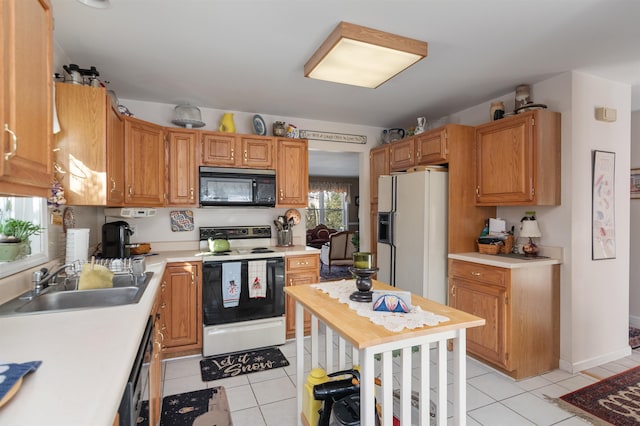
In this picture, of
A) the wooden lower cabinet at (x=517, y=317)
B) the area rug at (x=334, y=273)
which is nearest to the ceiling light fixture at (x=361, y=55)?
the wooden lower cabinet at (x=517, y=317)

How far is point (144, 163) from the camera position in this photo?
2.95 meters

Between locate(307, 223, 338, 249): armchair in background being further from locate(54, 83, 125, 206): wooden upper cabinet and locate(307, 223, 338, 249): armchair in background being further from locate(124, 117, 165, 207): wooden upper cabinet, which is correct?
locate(54, 83, 125, 206): wooden upper cabinet

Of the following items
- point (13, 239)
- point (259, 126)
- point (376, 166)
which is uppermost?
point (259, 126)

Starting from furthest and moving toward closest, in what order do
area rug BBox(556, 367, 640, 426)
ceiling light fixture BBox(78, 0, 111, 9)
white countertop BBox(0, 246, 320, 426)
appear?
area rug BBox(556, 367, 640, 426) < ceiling light fixture BBox(78, 0, 111, 9) < white countertop BBox(0, 246, 320, 426)

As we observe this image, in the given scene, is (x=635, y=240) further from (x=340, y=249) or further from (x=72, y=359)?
(x=72, y=359)

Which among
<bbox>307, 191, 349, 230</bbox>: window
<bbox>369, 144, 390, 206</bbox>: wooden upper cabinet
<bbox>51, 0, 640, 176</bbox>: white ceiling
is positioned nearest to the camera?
<bbox>51, 0, 640, 176</bbox>: white ceiling

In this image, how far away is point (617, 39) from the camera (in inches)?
86.8

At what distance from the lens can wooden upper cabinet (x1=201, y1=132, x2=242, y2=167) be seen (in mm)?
3334

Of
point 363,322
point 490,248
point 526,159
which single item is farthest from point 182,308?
point 526,159

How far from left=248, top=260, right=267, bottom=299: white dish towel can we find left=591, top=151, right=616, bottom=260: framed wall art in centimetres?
288

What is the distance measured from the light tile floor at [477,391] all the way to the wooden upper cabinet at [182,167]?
1.51 meters

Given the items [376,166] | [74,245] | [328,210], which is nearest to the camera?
[74,245]

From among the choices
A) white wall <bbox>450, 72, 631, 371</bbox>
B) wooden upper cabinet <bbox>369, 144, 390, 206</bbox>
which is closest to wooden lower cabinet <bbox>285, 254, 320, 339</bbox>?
wooden upper cabinet <bbox>369, 144, 390, 206</bbox>

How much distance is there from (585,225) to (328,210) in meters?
7.62
